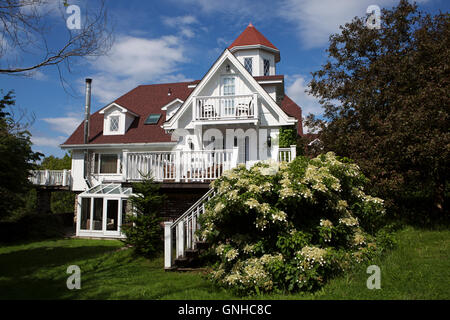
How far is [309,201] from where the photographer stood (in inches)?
248

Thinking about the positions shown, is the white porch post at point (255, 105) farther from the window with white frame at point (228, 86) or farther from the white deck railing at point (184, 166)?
the white deck railing at point (184, 166)

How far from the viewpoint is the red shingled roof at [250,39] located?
69.8 ft

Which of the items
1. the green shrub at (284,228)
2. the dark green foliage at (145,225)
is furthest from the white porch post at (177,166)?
the green shrub at (284,228)

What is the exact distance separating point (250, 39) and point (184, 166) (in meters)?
13.1

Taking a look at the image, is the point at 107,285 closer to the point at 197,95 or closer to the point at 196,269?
the point at 196,269

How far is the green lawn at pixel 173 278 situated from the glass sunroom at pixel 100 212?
606 centimetres

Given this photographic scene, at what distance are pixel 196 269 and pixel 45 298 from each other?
142 inches

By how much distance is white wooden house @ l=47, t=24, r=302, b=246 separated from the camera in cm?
1205

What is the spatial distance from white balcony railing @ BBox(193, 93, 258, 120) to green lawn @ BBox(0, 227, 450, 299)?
7333 mm

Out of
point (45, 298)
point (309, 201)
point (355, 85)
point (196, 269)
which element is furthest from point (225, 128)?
point (45, 298)

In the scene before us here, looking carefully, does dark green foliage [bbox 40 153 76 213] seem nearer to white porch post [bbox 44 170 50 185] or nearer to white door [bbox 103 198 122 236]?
white porch post [bbox 44 170 50 185]

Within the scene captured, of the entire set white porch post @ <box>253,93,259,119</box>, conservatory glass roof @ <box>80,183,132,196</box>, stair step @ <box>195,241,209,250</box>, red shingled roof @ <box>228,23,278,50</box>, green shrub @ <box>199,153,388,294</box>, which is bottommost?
stair step @ <box>195,241,209,250</box>

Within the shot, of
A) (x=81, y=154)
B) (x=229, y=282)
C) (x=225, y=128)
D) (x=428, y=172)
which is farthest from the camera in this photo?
(x=81, y=154)

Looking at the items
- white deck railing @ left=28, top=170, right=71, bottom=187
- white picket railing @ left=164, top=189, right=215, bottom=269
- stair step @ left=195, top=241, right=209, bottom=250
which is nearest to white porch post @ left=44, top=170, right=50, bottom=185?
white deck railing @ left=28, top=170, right=71, bottom=187
